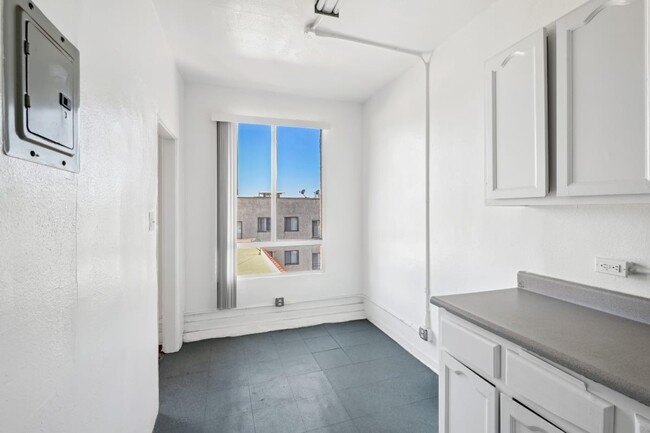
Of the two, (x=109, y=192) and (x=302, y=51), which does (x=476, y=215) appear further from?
(x=109, y=192)

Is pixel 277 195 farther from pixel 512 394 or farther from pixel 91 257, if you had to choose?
pixel 512 394

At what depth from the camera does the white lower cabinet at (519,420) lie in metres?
1.05

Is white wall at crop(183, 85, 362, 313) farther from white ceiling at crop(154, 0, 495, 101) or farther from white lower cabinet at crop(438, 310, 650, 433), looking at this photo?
white lower cabinet at crop(438, 310, 650, 433)

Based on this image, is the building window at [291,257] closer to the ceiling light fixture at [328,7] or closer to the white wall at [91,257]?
the white wall at [91,257]

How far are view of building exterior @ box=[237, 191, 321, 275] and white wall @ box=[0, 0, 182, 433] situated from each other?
1621 millimetres

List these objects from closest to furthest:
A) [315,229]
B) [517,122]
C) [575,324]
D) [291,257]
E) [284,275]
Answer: [575,324] < [517,122] < [284,275] < [291,257] < [315,229]

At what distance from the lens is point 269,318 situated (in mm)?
3479

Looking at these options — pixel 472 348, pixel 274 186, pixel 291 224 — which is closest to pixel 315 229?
pixel 291 224

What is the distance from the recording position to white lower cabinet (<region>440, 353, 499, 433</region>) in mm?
1263

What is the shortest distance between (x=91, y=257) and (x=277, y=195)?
262 cm

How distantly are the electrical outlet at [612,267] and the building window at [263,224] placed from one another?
116 inches

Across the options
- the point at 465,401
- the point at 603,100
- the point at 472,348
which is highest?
the point at 603,100

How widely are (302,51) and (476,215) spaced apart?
195cm

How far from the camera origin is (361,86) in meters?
3.35
